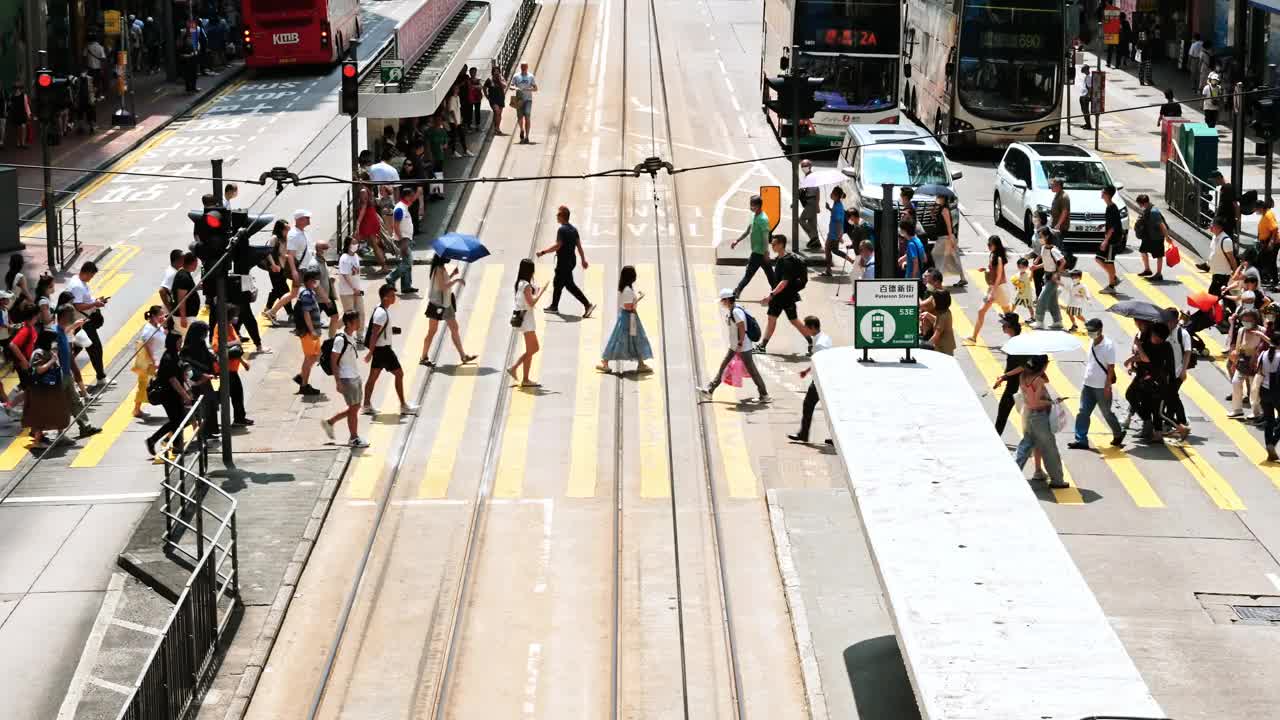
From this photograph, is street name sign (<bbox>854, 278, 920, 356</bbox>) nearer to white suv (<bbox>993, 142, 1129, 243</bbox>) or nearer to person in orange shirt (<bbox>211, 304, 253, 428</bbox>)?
person in orange shirt (<bbox>211, 304, 253, 428</bbox>)

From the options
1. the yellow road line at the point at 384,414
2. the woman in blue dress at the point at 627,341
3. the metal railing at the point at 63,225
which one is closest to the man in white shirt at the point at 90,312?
the yellow road line at the point at 384,414

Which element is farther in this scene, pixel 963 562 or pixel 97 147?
pixel 97 147

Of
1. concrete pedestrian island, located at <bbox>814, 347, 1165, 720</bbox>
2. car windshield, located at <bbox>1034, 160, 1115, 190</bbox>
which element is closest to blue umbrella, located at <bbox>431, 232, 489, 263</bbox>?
concrete pedestrian island, located at <bbox>814, 347, 1165, 720</bbox>

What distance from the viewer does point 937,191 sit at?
3039 centimetres

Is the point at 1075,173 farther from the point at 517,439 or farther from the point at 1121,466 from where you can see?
the point at 517,439

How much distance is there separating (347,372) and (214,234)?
212cm

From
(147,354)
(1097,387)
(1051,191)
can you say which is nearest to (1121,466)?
(1097,387)

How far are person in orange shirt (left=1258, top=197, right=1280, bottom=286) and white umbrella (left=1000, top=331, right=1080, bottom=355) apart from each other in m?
9.42

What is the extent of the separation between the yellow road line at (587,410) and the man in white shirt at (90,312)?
6.12m

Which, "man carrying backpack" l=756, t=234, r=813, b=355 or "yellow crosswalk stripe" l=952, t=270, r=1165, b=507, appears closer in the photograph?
"yellow crosswalk stripe" l=952, t=270, r=1165, b=507

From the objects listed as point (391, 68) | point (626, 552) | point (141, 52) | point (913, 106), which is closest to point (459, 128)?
point (391, 68)

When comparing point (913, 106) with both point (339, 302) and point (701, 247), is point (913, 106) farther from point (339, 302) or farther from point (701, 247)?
point (339, 302)

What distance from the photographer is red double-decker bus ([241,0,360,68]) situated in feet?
159

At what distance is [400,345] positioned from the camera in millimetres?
25906
